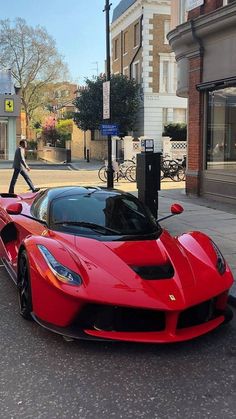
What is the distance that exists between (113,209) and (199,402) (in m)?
2.51

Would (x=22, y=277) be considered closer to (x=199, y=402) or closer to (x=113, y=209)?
(x=113, y=209)

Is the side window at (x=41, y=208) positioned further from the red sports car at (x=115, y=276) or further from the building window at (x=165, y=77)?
the building window at (x=165, y=77)

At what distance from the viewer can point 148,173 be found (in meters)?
9.04

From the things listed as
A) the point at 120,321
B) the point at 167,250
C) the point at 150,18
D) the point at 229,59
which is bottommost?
the point at 120,321

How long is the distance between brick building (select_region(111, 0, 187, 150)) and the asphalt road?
30856 millimetres

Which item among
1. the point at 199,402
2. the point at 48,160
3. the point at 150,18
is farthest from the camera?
the point at 48,160

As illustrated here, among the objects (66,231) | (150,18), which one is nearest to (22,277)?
(66,231)

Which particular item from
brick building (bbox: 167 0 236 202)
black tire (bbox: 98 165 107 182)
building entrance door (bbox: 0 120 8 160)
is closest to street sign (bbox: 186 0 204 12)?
brick building (bbox: 167 0 236 202)

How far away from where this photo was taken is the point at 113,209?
5371 mm

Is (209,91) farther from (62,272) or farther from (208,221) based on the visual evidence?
(62,272)

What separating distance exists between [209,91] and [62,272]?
33.9ft

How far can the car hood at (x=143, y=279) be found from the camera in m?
3.87

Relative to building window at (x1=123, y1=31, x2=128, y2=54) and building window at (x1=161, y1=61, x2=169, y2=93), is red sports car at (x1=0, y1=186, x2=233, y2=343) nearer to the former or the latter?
building window at (x1=161, y1=61, x2=169, y2=93)

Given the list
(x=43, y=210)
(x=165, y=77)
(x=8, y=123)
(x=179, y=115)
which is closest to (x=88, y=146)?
(x=8, y=123)
